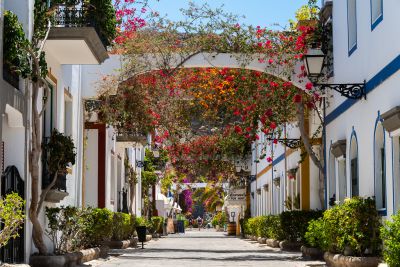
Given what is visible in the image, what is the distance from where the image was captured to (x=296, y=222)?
25266mm

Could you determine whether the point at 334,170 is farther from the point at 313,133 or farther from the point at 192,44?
the point at 192,44

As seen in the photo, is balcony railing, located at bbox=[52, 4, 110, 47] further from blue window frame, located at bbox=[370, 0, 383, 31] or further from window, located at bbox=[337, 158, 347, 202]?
window, located at bbox=[337, 158, 347, 202]

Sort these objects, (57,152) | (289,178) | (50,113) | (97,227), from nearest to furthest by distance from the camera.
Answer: (57,152), (50,113), (97,227), (289,178)

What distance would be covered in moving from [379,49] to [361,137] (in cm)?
254

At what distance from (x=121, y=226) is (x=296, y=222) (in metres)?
5.94

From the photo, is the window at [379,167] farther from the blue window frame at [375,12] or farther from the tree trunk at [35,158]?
the tree trunk at [35,158]

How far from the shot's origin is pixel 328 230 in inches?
651

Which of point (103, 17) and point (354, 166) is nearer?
point (103, 17)

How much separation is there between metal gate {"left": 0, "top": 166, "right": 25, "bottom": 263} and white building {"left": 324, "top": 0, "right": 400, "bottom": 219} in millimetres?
6613

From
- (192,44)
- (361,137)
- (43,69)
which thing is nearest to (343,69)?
(361,137)

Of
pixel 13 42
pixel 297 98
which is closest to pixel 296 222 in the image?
pixel 297 98

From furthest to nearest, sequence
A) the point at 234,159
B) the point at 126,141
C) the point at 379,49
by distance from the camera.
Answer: the point at 234,159 < the point at 126,141 < the point at 379,49

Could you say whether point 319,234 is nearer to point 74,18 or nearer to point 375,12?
point 375,12

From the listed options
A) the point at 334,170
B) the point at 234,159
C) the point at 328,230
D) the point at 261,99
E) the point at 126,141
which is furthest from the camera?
the point at 234,159
